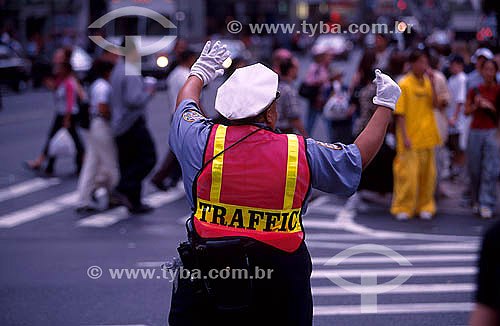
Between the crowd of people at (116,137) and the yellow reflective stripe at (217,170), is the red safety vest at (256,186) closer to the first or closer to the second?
the yellow reflective stripe at (217,170)

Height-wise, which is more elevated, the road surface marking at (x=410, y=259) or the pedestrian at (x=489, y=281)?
the pedestrian at (x=489, y=281)

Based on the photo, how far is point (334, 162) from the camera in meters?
3.01

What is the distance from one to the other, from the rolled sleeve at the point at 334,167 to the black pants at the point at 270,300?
328 mm

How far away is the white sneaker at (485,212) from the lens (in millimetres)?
8352

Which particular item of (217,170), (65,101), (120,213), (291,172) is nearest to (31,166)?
(65,101)

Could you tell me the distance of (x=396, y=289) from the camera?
5.86m

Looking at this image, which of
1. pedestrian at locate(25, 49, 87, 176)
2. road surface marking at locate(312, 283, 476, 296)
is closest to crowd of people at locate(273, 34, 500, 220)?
road surface marking at locate(312, 283, 476, 296)

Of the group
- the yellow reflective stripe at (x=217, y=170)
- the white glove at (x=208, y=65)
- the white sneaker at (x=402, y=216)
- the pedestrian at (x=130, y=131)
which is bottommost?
the white sneaker at (x=402, y=216)

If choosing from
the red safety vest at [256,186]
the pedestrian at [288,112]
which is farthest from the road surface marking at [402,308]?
the pedestrian at [288,112]

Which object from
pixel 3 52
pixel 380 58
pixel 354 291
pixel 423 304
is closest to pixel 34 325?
pixel 354 291

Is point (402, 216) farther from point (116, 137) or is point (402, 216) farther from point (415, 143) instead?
point (116, 137)

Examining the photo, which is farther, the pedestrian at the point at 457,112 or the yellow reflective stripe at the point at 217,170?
the pedestrian at the point at 457,112

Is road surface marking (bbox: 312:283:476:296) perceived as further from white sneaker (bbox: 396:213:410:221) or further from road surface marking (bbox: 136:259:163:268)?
white sneaker (bbox: 396:213:410:221)

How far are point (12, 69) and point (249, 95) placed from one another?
76.1 feet
